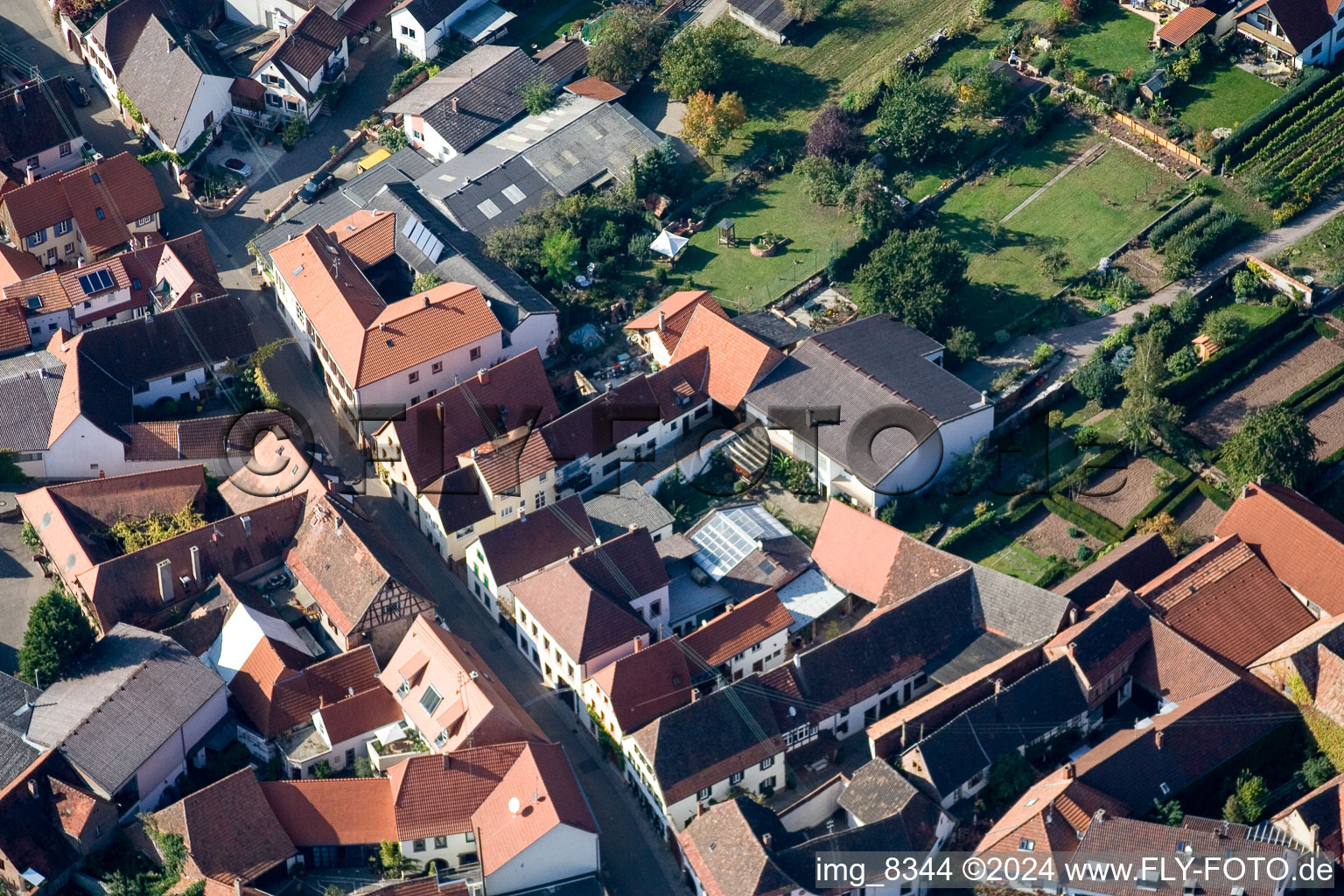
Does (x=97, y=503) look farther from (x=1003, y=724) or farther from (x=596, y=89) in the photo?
(x=1003, y=724)

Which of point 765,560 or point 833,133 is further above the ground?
point 833,133

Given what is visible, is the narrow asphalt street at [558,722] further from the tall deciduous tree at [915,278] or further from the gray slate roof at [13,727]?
the tall deciduous tree at [915,278]

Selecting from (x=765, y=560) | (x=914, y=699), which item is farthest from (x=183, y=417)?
(x=914, y=699)

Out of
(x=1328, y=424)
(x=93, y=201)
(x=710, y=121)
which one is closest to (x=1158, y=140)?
(x=1328, y=424)

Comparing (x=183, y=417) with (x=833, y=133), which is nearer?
(x=183, y=417)

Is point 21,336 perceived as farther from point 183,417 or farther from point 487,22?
point 487,22

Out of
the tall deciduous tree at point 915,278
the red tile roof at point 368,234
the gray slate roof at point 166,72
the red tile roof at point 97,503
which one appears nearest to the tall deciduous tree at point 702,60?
the tall deciduous tree at point 915,278

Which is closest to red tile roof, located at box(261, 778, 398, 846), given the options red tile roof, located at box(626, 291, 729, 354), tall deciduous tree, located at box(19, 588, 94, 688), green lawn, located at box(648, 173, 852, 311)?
tall deciduous tree, located at box(19, 588, 94, 688)

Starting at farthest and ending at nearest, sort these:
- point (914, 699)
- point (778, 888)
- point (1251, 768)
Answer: point (914, 699), point (1251, 768), point (778, 888)
